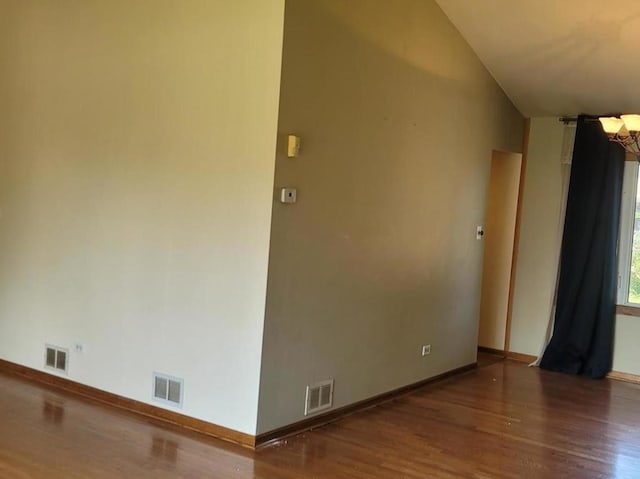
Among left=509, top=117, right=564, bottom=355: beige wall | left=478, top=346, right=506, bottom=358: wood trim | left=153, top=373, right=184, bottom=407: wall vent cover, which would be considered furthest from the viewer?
left=478, top=346, right=506, bottom=358: wood trim

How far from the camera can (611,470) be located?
3.81 metres

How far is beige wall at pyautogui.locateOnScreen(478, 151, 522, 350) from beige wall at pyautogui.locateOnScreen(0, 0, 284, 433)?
3626 mm

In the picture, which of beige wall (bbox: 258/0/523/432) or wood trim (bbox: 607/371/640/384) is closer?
beige wall (bbox: 258/0/523/432)

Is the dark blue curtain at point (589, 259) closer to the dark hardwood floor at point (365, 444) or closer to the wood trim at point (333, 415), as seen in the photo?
the dark hardwood floor at point (365, 444)

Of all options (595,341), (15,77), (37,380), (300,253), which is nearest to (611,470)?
(300,253)

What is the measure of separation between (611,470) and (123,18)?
4.04m

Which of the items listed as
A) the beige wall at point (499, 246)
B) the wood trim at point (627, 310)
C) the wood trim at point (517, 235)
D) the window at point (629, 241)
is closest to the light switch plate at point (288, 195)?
the beige wall at point (499, 246)

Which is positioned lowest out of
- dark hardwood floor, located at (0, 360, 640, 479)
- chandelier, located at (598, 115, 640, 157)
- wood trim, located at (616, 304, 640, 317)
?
dark hardwood floor, located at (0, 360, 640, 479)

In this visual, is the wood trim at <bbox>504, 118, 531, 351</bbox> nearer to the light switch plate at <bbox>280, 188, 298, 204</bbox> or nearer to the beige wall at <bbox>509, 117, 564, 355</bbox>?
the beige wall at <bbox>509, 117, 564, 355</bbox>

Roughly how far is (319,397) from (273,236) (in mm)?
1136

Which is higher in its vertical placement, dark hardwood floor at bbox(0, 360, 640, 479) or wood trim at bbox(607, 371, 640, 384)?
wood trim at bbox(607, 371, 640, 384)

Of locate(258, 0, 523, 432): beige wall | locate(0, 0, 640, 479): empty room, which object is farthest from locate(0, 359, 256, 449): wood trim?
locate(258, 0, 523, 432): beige wall

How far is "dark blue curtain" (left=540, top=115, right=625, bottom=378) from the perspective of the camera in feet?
20.0

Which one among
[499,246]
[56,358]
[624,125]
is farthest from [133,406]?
[499,246]
